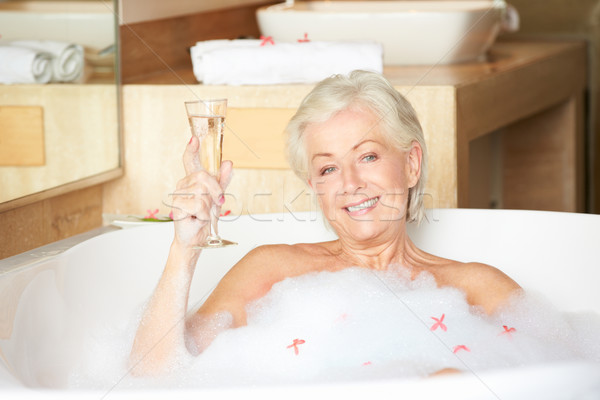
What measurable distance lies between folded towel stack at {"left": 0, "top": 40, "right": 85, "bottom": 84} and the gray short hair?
2.00ft

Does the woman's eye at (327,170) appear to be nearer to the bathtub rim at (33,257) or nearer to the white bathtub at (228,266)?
the white bathtub at (228,266)

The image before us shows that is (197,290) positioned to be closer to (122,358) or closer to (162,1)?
(122,358)

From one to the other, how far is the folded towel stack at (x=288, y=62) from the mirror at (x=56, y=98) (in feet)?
0.91

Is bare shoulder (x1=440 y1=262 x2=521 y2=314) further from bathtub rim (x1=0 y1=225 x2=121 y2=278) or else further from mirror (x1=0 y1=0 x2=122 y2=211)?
mirror (x1=0 y1=0 x2=122 y2=211)

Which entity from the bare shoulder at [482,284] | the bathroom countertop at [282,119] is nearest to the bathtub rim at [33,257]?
the bathroom countertop at [282,119]

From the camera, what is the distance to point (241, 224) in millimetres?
1980

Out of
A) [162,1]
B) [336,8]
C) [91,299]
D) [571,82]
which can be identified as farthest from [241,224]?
[571,82]

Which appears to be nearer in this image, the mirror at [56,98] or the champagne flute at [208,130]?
the champagne flute at [208,130]

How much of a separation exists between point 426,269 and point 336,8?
170cm

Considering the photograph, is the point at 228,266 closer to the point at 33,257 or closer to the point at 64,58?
the point at 33,257

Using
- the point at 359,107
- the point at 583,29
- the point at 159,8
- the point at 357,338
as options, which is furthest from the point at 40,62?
the point at 583,29

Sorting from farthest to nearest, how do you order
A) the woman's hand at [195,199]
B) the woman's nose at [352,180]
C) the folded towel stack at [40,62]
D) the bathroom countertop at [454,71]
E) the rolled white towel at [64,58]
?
1. the bathroom countertop at [454,71]
2. the rolled white towel at [64,58]
3. the folded towel stack at [40,62]
4. the woman's nose at [352,180]
5. the woman's hand at [195,199]

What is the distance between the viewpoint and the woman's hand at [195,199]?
132 centimetres

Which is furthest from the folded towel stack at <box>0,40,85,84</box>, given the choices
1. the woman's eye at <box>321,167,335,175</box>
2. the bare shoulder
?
the bare shoulder
